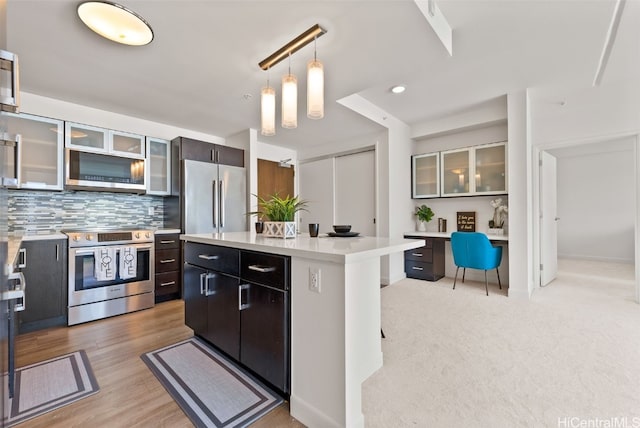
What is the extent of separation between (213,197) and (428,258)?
129 inches

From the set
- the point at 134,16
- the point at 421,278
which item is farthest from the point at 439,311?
the point at 134,16

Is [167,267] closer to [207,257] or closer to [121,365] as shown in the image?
[121,365]

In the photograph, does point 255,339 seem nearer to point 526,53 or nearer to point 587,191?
point 526,53

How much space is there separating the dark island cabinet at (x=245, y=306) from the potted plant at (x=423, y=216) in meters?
3.56

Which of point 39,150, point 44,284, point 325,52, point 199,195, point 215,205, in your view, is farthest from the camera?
point 215,205

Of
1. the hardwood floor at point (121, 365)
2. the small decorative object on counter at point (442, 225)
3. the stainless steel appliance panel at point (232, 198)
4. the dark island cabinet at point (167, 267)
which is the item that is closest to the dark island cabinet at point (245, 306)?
the hardwood floor at point (121, 365)

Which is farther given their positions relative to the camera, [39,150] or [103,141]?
[103,141]

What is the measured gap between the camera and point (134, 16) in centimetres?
174

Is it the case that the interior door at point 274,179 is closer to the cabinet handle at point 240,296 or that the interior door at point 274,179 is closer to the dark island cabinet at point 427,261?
the dark island cabinet at point 427,261

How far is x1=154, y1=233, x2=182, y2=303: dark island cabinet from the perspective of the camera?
10.5 ft

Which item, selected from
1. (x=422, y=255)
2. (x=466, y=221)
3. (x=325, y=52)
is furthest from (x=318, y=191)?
(x=325, y=52)

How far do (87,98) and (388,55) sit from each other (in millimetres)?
3181

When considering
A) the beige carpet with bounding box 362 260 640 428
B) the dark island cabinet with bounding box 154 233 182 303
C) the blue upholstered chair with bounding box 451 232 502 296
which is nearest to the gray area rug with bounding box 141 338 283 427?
the beige carpet with bounding box 362 260 640 428

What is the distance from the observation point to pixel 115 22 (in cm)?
179
